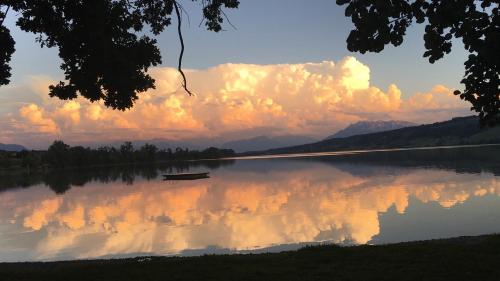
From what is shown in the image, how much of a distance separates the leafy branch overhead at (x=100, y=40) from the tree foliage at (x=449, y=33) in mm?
6919

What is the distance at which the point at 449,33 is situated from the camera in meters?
7.88

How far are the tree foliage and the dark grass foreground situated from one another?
5.50 meters

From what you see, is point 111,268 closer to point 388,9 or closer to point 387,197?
point 388,9

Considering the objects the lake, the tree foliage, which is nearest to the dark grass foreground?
the tree foliage

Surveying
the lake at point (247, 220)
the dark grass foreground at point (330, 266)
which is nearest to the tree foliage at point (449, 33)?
the dark grass foreground at point (330, 266)

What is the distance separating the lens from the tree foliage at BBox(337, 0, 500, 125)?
23.8 feet

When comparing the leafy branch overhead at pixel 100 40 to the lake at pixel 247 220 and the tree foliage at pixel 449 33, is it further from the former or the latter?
the lake at pixel 247 220

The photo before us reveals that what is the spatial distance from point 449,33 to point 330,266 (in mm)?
8234

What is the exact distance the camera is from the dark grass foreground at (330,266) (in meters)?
12.5

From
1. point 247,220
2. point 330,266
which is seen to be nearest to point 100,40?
point 330,266

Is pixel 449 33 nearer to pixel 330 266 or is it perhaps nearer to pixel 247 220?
pixel 330 266

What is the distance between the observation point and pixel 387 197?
53.5 m

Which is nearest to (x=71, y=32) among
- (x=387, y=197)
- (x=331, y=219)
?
(x=331, y=219)

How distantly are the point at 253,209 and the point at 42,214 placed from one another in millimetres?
25770
